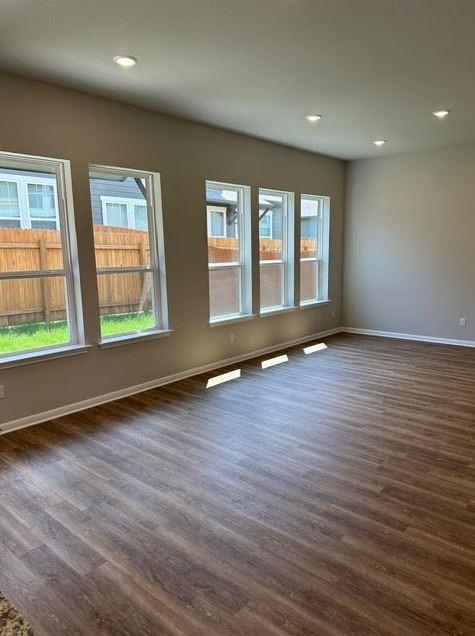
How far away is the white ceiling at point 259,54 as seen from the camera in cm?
244

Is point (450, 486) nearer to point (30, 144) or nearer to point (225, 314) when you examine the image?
point (225, 314)

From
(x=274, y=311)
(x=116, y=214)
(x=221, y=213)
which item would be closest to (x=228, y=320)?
(x=274, y=311)

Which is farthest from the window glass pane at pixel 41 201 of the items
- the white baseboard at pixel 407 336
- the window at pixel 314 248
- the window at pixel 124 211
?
the white baseboard at pixel 407 336

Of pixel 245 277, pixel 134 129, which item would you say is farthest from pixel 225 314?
pixel 134 129

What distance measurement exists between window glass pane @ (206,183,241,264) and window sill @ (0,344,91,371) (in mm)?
1945

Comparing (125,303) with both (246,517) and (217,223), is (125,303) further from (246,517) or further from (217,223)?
(246,517)

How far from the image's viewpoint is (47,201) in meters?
3.73

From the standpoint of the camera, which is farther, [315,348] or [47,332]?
[315,348]

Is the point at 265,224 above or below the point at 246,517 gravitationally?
above

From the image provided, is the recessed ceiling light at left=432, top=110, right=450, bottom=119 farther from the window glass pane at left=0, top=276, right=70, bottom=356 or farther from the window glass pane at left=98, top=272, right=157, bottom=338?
the window glass pane at left=0, top=276, right=70, bottom=356

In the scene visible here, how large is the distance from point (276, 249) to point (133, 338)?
9.03 feet

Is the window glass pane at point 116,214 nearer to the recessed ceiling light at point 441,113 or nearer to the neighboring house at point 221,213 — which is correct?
the neighboring house at point 221,213

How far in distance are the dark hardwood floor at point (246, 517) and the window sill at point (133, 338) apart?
607mm

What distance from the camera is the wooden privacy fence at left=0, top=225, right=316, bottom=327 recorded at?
356 centimetres
